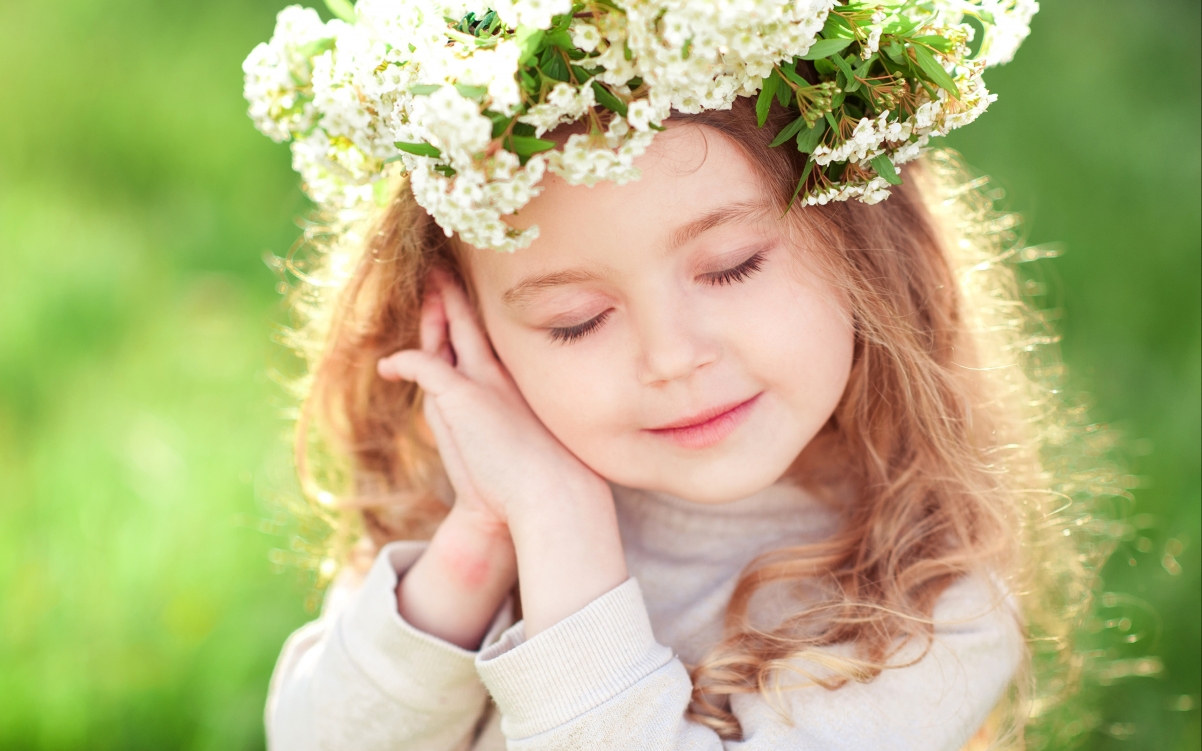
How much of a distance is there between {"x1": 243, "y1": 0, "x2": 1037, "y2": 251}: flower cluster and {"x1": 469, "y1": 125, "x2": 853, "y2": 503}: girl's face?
0.11 meters

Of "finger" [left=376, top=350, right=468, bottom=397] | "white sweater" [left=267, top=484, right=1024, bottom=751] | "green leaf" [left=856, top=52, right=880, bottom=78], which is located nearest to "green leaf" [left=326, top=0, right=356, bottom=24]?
"finger" [left=376, top=350, right=468, bottom=397]

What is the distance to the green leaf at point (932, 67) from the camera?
1.49 metres

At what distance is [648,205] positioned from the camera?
1.57 meters

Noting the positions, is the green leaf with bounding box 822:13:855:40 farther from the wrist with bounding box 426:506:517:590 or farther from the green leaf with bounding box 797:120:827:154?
the wrist with bounding box 426:506:517:590

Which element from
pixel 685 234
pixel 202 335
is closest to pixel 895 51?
pixel 685 234

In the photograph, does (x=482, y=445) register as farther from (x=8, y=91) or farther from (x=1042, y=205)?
(x=8, y=91)

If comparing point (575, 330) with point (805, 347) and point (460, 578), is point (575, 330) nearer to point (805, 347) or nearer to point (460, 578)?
point (805, 347)

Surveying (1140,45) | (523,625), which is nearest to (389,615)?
(523,625)

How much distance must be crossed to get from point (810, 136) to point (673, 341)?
1.24ft

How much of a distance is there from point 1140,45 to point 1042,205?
1.50 m

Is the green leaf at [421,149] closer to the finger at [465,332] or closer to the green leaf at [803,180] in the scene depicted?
the green leaf at [803,180]

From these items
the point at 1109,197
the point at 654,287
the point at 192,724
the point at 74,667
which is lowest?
the point at 1109,197

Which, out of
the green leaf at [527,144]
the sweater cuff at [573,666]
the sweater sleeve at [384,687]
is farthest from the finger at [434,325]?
the green leaf at [527,144]

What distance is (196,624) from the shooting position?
278 cm
